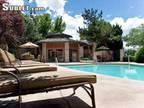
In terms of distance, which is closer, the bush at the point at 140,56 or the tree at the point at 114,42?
the bush at the point at 140,56

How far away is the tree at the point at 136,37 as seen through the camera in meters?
33.1

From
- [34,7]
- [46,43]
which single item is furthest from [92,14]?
[34,7]

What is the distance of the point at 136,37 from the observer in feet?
111

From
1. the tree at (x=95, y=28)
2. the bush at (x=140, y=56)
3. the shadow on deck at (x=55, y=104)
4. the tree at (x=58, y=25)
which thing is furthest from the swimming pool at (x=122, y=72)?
the tree at (x=58, y=25)

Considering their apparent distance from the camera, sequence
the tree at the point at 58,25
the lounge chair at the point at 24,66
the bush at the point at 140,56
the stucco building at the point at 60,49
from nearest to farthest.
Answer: the lounge chair at the point at 24,66, the bush at the point at 140,56, the stucco building at the point at 60,49, the tree at the point at 58,25

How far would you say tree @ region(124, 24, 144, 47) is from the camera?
3306 cm

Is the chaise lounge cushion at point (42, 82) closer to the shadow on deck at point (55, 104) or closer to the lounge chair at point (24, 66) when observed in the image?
Answer: the shadow on deck at point (55, 104)

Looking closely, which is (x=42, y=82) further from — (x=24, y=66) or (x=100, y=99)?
(x=24, y=66)

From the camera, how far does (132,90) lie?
5.72 metres

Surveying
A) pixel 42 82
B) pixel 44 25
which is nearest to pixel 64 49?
pixel 44 25

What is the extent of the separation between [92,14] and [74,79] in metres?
32.5

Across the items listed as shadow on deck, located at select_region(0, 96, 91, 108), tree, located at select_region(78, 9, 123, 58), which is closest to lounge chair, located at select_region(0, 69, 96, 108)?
shadow on deck, located at select_region(0, 96, 91, 108)

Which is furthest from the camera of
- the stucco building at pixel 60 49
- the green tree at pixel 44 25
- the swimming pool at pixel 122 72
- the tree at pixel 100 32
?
the green tree at pixel 44 25

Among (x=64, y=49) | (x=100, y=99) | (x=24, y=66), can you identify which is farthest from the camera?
(x=64, y=49)
